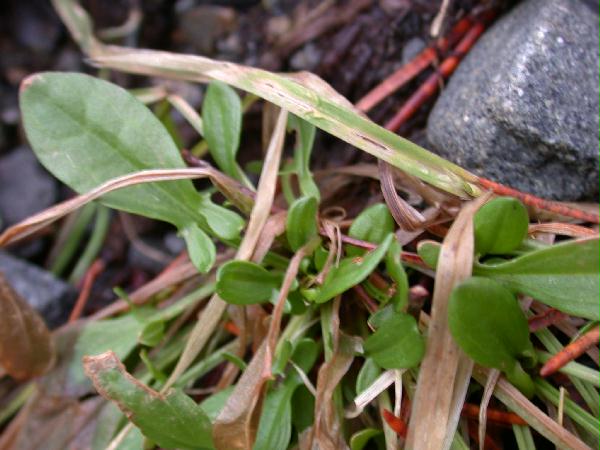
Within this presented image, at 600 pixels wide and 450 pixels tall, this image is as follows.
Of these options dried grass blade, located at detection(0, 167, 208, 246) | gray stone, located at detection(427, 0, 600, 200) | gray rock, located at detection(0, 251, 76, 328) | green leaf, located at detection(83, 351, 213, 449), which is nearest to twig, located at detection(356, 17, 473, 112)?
gray stone, located at detection(427, 0, 600, 200)

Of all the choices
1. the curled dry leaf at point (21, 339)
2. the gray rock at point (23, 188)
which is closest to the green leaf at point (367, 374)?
the curled dry leaf at point (21, 339)

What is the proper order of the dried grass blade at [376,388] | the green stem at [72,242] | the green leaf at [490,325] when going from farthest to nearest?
1. the green stem at [72,242]
2. the dried grass blade at [376,388]
3. the green leaf at [490,325]

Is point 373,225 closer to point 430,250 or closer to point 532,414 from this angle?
point 430,250

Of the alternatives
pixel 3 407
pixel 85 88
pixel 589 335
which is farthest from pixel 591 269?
pixel 3 407

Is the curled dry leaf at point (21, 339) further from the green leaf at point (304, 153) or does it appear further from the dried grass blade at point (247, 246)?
the green leaf at point (304, 153)

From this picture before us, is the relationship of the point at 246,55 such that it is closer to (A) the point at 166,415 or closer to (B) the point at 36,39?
(B) the point at 36,39
